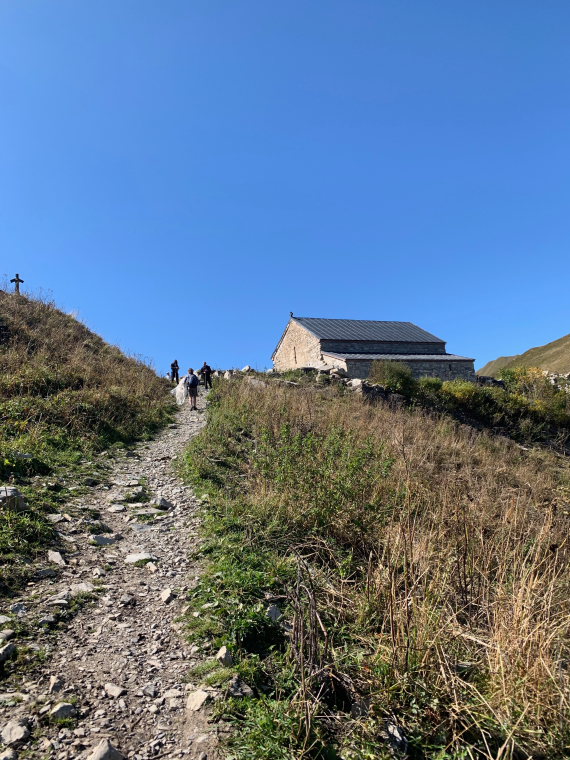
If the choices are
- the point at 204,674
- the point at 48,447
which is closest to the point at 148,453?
the point at 48,447

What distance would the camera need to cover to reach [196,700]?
2.86 meters

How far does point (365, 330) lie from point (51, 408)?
28.4 metres

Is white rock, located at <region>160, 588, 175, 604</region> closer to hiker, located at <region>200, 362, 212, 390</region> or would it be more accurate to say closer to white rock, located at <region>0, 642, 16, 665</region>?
white rock, located at <region>0, 642, 16, 665</region>

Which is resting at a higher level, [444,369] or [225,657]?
[444,369]

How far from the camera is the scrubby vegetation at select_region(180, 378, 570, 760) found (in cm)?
254

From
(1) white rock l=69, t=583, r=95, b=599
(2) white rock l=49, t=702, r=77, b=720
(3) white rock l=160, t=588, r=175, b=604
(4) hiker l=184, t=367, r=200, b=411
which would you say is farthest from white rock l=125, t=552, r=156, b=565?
(4) hiker l=184, t=367, r=200, b=411

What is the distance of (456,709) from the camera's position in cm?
258

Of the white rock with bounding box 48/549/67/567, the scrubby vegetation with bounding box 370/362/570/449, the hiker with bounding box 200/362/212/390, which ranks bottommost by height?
the white rock with bounding box 48/549/67/567

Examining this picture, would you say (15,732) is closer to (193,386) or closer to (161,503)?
(161,503)

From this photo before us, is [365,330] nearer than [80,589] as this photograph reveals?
No

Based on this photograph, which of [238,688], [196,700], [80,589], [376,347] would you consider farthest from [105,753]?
[376,347]

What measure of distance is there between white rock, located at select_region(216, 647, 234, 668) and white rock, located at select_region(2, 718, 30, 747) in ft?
4.10

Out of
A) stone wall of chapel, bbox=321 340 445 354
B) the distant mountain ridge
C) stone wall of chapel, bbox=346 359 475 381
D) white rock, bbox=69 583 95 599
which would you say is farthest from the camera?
the distant mountain ridge

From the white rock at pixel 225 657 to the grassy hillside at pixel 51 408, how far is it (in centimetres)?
251
